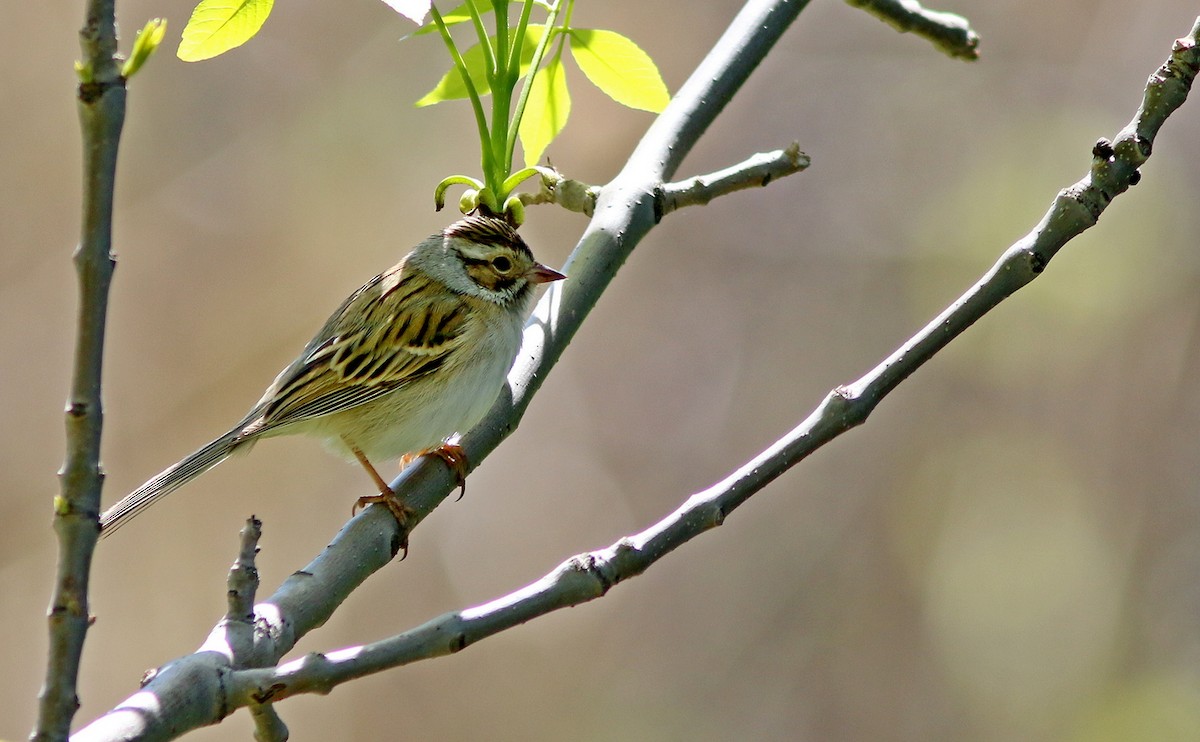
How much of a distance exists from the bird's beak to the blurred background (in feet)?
11.5

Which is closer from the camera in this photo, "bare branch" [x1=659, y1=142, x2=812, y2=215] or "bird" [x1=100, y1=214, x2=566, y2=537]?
"bare branch" [x1=659, y1=142, x2=812, y2=215]

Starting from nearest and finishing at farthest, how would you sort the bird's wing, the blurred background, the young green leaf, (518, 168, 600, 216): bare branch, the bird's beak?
the young green leaf
(518, 168, 600, 216): bare branch
the bird's wing
the bird's beak
the blurred background

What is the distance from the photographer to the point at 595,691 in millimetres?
7285

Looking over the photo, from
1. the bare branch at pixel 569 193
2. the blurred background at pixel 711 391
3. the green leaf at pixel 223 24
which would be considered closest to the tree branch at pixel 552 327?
the bare branch at pixel 569 193

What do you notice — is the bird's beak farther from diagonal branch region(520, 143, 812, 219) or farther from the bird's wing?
diagonal branch region(520, 143, 812, 219)

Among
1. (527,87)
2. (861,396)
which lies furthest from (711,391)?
(861,396)

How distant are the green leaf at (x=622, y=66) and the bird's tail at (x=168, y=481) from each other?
1.72 meters

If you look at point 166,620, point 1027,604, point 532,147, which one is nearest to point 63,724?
point 532,147

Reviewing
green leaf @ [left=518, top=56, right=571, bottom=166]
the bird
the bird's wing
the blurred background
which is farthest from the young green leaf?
the blurred background

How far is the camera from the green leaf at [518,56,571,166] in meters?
3.00

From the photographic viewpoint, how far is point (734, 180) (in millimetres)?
3111

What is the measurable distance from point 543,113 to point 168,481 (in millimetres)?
1621

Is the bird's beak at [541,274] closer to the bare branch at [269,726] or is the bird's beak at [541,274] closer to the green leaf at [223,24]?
the green leaf at [223,24]

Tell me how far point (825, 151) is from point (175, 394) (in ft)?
14.9
